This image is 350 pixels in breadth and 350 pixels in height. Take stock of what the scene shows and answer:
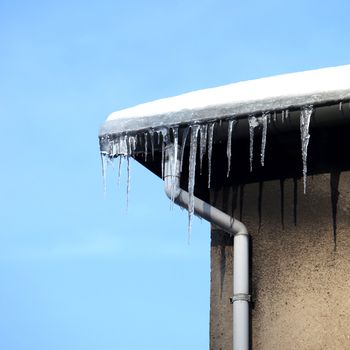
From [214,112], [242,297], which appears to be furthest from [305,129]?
[242,297]

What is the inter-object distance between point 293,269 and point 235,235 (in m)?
0.34

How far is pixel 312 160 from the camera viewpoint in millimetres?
4770

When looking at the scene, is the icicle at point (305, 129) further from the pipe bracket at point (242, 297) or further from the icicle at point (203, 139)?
the pipe bracket at point (242, 297)

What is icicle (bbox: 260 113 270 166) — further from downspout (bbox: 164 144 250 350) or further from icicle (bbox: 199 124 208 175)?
downspout (bbox: 164 144 250 350)

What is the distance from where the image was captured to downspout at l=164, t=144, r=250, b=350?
4.59 meters

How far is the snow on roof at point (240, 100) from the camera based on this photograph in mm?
4246

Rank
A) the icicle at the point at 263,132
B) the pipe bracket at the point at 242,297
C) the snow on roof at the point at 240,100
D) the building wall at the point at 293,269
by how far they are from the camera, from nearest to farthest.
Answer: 1. the snow on roof at the point at 240,100
2. the icicle at the point at 263,132
3. the building wall at the point at 293,269
4. the pipe bracket at the point at 242,297

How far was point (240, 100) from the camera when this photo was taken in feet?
14.5

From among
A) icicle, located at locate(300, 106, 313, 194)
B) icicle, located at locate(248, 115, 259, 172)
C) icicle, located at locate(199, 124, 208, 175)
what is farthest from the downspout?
icicle, located at locate(300, 106, 313, 194)

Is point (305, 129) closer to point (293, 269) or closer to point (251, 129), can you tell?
point (251, 129)

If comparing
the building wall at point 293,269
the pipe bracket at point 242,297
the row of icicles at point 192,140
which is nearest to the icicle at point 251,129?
the row of icicles at point 192,140

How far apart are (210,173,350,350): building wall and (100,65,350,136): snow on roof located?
0.56 m

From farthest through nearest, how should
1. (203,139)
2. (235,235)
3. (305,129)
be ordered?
1. (235,235)
2. (203,139)
3. (305,129)

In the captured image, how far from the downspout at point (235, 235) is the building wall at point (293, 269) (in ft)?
0.27
